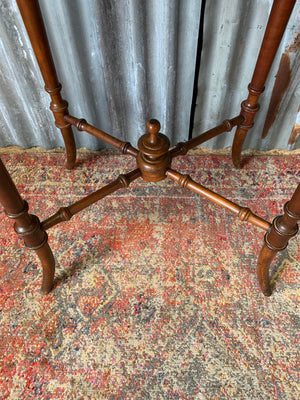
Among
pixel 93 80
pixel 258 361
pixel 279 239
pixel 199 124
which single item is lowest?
pixel 258 361

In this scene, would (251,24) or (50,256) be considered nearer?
(50,256)

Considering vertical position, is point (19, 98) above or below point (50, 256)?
above

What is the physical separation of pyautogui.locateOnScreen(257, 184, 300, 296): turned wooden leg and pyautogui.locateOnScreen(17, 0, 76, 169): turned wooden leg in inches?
33.1

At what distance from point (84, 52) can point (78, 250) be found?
73cm

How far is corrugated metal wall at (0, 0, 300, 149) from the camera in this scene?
3.61 ft

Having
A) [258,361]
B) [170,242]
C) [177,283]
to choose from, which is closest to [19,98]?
[170,242]

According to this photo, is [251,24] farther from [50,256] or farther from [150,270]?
[50,256]

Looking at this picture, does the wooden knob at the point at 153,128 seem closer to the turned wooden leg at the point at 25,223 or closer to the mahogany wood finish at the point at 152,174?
the mahogany wood finish at the point at 152,174

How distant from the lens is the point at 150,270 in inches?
44.9

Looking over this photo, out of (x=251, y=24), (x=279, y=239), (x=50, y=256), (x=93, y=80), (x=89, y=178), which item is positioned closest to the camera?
(x=279, y=239)

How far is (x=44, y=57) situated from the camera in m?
1.07

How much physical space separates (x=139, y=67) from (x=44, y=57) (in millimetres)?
342

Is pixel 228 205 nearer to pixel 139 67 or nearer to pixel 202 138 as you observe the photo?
pixel 202 138

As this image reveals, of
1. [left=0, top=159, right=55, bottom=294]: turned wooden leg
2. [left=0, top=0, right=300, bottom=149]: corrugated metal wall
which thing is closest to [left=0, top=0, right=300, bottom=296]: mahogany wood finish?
[left=0, top=159, right=55, bottom=294]: turned wooden leg
